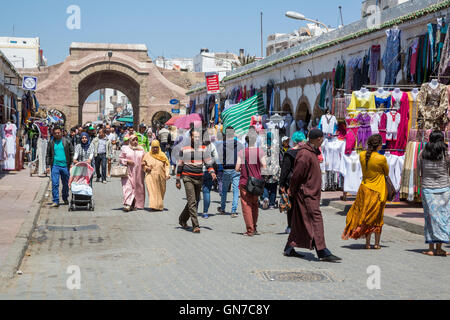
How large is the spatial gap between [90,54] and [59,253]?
154ft

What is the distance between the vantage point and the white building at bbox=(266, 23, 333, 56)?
5841cm

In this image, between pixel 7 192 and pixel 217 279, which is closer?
pixel 217 279

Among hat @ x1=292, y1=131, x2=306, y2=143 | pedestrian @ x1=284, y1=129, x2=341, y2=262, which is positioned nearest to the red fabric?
hat @ x1=292, y1=131, x2=306, y2=143

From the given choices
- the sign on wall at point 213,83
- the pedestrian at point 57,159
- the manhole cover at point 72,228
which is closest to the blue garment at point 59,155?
the pedestrian at point 57,159

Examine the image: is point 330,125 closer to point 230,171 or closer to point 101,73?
point 230,171

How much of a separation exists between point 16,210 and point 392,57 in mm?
9198

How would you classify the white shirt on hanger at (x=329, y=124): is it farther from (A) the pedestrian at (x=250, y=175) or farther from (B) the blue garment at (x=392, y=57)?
(A) the pedestrian at (x=250, y=175)

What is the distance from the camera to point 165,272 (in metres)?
7.41

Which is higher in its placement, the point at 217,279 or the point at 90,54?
the point at 90,54

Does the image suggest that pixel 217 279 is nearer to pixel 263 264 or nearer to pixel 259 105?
pixel 263 264

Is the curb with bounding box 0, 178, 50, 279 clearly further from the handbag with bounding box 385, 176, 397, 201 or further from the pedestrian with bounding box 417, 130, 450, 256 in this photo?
the pedestrian with bounding box 417, 130, 450, 256

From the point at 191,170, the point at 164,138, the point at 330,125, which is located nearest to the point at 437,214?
the point at 191,170

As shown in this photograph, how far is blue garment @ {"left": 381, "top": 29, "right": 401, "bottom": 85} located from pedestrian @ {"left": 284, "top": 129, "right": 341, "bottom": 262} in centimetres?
779
